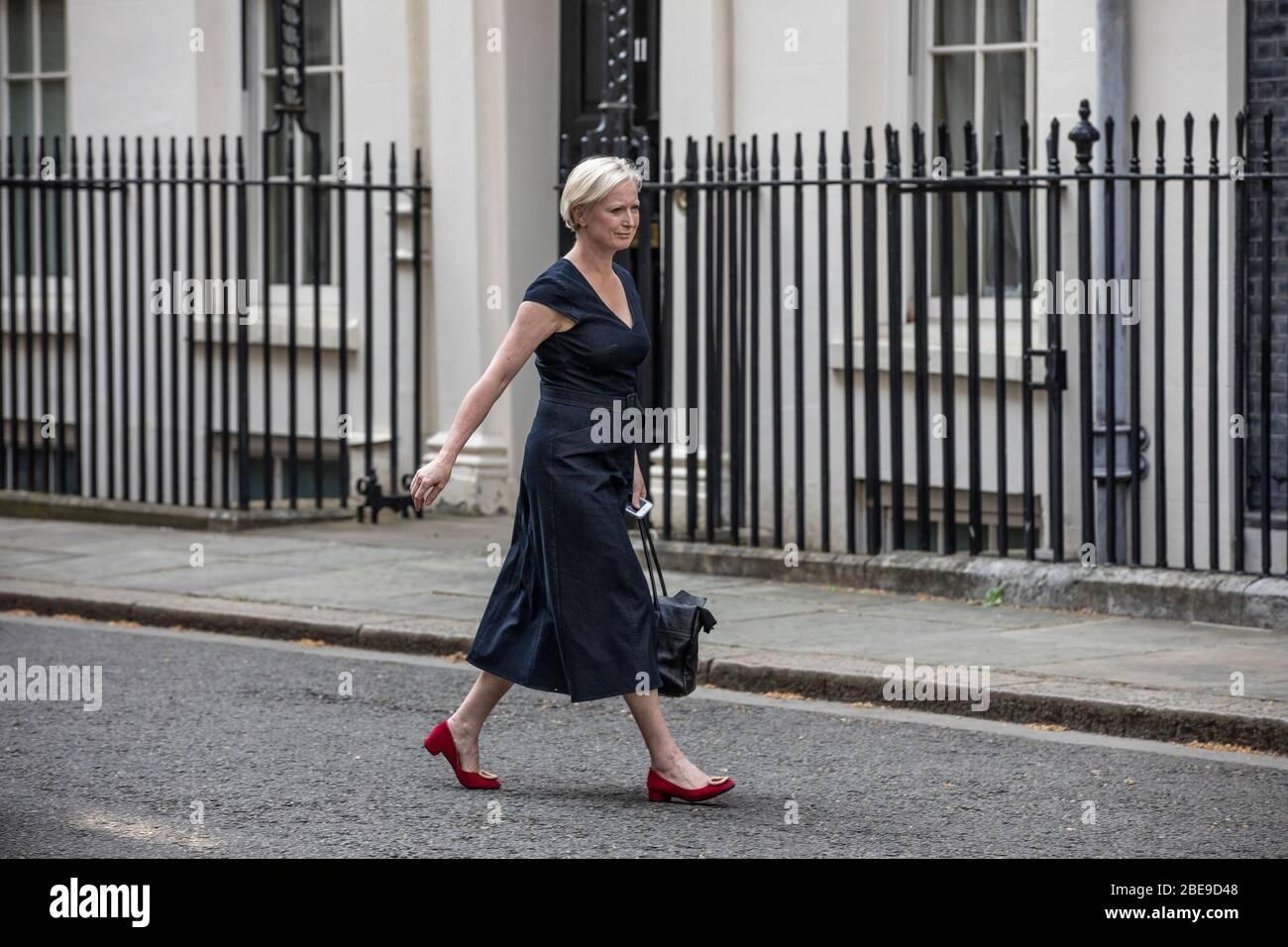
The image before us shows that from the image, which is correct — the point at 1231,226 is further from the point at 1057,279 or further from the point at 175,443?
the point at 175,443

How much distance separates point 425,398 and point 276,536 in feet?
5.44

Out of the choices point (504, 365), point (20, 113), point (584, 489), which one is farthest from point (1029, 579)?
point (20, 113)

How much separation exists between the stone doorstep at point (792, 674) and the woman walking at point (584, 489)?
1641mm

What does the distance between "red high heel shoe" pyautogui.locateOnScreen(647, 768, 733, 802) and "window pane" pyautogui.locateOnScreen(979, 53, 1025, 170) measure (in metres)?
5.57

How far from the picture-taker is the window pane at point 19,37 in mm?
15906

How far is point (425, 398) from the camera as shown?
531 inches

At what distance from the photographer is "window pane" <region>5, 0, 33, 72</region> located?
15.9 meters

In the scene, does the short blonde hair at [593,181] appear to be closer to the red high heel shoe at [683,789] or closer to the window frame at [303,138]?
the red high heel shoe at [683,789]

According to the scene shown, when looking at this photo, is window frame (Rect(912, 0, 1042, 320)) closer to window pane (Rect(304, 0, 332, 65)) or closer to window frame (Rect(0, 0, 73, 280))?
window pane (Rect(304, 0, 332, 65))

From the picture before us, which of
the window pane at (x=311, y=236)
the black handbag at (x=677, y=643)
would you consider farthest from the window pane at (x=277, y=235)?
the black handbag at (x=677, y=643)

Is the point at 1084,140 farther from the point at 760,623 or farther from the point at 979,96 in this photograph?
the point at 760,623

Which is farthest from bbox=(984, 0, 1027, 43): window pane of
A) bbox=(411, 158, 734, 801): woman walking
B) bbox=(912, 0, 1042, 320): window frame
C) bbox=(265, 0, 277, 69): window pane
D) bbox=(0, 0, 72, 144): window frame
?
bbox=(0, 0, 72, 144): window frame

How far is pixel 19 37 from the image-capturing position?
16.0m
